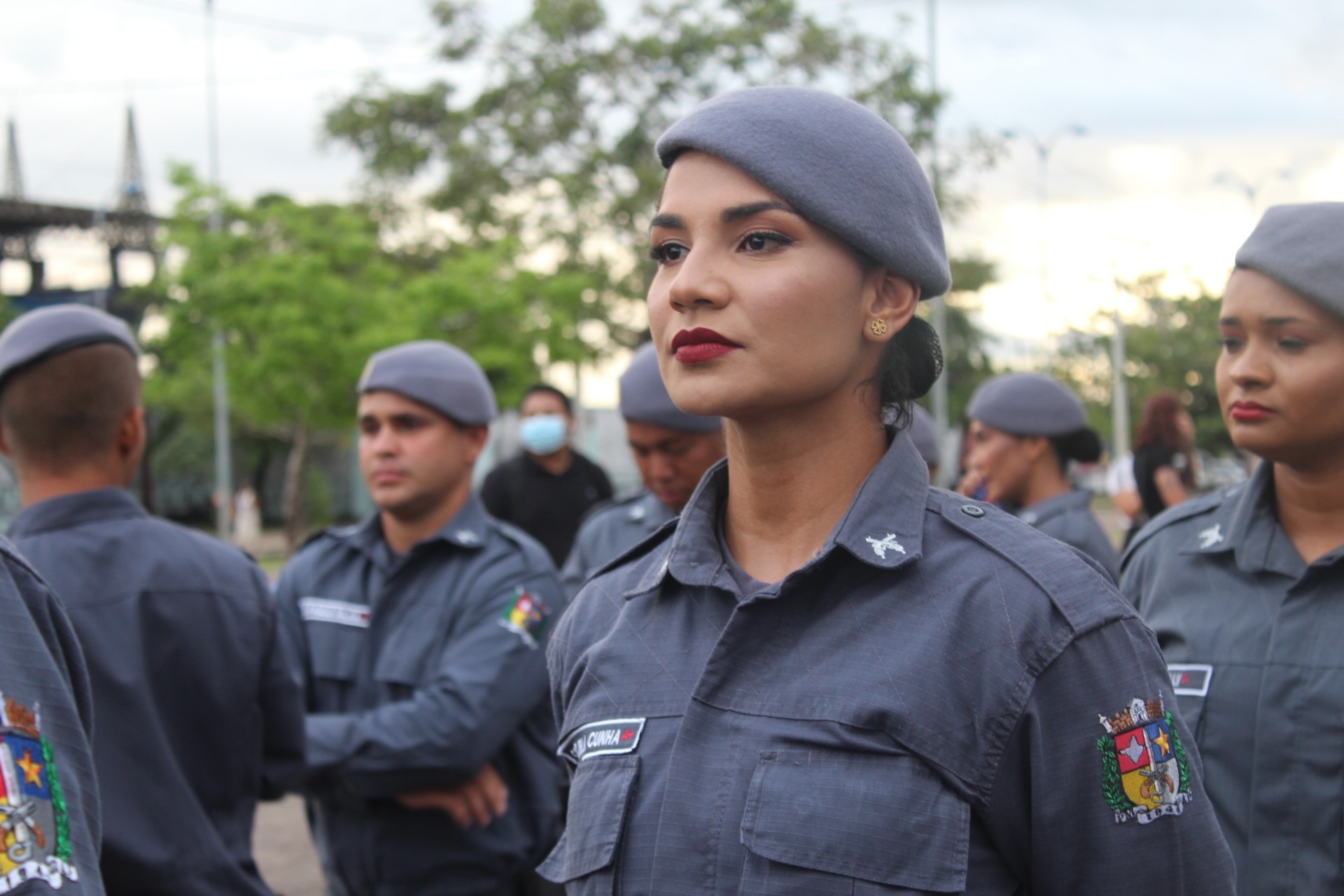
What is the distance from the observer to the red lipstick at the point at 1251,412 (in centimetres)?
278

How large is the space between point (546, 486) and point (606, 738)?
558 cm

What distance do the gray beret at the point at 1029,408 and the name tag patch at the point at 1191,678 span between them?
2866 millimetres

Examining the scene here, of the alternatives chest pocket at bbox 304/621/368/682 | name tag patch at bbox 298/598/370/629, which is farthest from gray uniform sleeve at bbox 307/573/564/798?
name tag patch at bbox 298/598/370/629

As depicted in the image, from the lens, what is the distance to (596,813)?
1883 millimetres

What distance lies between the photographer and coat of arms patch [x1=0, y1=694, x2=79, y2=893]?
1.45 metres

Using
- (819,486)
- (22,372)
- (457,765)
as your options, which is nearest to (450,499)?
(457,765)

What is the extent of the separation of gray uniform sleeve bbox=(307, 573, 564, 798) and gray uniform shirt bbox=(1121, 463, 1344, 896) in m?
1.77

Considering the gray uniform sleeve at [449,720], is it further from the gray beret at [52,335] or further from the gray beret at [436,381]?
the gray beret at [52,335]

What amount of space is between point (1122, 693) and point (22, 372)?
258 centimetres

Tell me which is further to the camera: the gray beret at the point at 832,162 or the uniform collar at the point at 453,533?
the uniform collar at the point at 453,533

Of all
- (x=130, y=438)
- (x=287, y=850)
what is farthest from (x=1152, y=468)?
(x=130, y=438)

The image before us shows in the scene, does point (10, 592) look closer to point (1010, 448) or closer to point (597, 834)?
point (597, 834)

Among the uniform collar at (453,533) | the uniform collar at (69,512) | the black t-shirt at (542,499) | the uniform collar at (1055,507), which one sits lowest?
the black t-shirt at (542,499)

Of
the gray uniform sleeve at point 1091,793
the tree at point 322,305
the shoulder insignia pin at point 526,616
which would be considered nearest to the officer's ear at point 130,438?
the shoulder insignia pin at point 526,616
